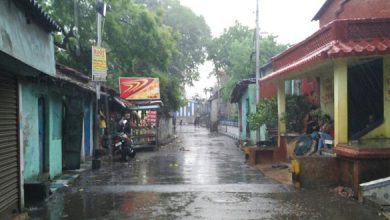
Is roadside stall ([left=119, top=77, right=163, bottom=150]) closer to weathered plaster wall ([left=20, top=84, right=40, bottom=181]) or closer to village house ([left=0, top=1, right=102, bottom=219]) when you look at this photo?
village house ([left=0, top=1, right=102, bottom=219])

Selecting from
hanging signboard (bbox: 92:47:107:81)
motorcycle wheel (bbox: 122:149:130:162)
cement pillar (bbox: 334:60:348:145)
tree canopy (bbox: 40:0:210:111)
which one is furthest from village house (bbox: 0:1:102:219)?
cement pillar (bbox: 334:60:348:145)

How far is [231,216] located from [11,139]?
407 cm

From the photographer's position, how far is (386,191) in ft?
28.7

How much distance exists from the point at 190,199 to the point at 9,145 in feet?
12.0

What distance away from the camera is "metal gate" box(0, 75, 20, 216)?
7.96 meters

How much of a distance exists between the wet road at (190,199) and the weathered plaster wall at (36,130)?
0.85m

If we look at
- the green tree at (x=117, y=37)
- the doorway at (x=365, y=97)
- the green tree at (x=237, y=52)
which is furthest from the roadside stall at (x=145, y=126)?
the doorway at (x=365, y=97)

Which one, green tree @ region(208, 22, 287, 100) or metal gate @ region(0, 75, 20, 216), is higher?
green tree @ region(208, 22, 287, 100)

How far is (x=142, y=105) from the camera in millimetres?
25641

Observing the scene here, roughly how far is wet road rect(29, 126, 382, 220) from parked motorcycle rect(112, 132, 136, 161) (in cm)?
415

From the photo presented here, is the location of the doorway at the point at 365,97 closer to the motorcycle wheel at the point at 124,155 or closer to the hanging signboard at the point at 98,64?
the hanging signboard at the point at 98,64

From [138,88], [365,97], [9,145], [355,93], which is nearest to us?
[9,145]

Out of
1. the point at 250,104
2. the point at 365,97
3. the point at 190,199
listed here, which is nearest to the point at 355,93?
the point at 365,97

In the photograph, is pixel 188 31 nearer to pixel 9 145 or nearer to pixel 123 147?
pixel 123 147
